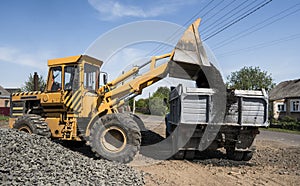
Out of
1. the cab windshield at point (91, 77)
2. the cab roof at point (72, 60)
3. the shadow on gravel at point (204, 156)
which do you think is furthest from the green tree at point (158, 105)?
the cab roof at point (72, 60)

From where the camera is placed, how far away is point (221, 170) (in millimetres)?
6527

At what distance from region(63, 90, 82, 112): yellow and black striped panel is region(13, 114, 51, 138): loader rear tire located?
0.93 meters

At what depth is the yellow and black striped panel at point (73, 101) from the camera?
25.1 feet

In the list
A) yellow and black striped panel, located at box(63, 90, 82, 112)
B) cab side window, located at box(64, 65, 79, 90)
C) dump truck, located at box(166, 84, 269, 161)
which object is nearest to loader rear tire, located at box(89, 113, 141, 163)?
yellow and black striped panel, located at box(63, 90, 82, 112)

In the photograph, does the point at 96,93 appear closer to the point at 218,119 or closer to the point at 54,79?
the point at 54,79

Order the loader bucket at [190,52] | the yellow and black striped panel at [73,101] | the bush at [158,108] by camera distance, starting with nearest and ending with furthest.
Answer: the loader bucket at [190,52]
the yellow and black striped panel at [73,101]
the bush at [158,108]

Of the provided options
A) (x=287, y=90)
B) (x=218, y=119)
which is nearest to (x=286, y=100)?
(x=287, y=90)

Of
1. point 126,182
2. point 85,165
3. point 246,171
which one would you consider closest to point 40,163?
point 85,165

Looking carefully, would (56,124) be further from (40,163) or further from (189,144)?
(189,144)

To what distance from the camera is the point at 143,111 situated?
4416 cm

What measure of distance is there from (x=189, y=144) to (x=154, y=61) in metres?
2.57

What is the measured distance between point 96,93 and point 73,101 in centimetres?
80

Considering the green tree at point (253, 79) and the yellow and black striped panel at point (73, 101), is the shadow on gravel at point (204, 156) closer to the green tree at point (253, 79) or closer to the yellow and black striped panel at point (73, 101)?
the yellow and black striped panel at point (73, 101)

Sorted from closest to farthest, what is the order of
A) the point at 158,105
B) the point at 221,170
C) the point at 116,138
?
the point at 221,170 → the point at 116,138 → the point at 158,105
